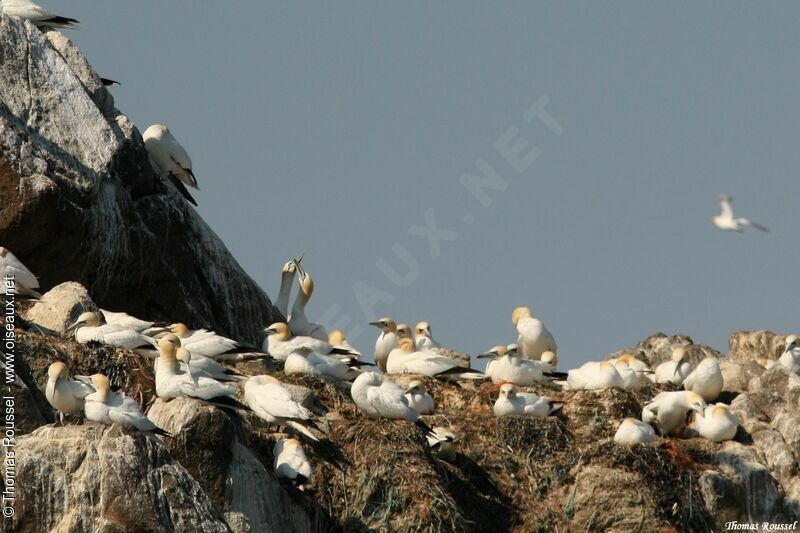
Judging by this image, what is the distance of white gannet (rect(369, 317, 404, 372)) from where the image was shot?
2503 cm

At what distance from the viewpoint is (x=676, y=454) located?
20.4 metres

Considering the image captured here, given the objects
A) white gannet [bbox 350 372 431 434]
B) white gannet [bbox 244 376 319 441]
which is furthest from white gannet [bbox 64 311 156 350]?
white gannet [bbox 350 372 431 434]

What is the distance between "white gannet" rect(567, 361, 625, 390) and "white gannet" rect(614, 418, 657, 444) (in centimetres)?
197

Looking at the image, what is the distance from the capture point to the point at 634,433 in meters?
20.1

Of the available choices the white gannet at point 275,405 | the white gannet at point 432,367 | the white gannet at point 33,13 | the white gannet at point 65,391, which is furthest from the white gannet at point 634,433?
the white gannet at point 33,13

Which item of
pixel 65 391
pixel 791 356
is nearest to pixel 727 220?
pixel 791 356

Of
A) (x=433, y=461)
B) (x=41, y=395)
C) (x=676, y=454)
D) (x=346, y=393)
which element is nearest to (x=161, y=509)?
(x=41, y=395)

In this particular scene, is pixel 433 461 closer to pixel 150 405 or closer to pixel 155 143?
pixel 150 405

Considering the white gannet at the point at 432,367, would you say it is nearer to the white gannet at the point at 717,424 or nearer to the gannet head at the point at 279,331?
the gannet head at the point at 279,331

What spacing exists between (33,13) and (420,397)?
22.9 ft

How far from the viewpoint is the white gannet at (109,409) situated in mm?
16328

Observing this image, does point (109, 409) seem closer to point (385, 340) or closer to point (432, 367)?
point (432, 367)

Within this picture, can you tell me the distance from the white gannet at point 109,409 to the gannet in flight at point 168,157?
7724 millimetres

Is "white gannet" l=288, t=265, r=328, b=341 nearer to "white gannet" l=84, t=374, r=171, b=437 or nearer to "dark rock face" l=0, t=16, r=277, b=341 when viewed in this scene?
"dark rock face" l=0, t=16, r=277, b=341
